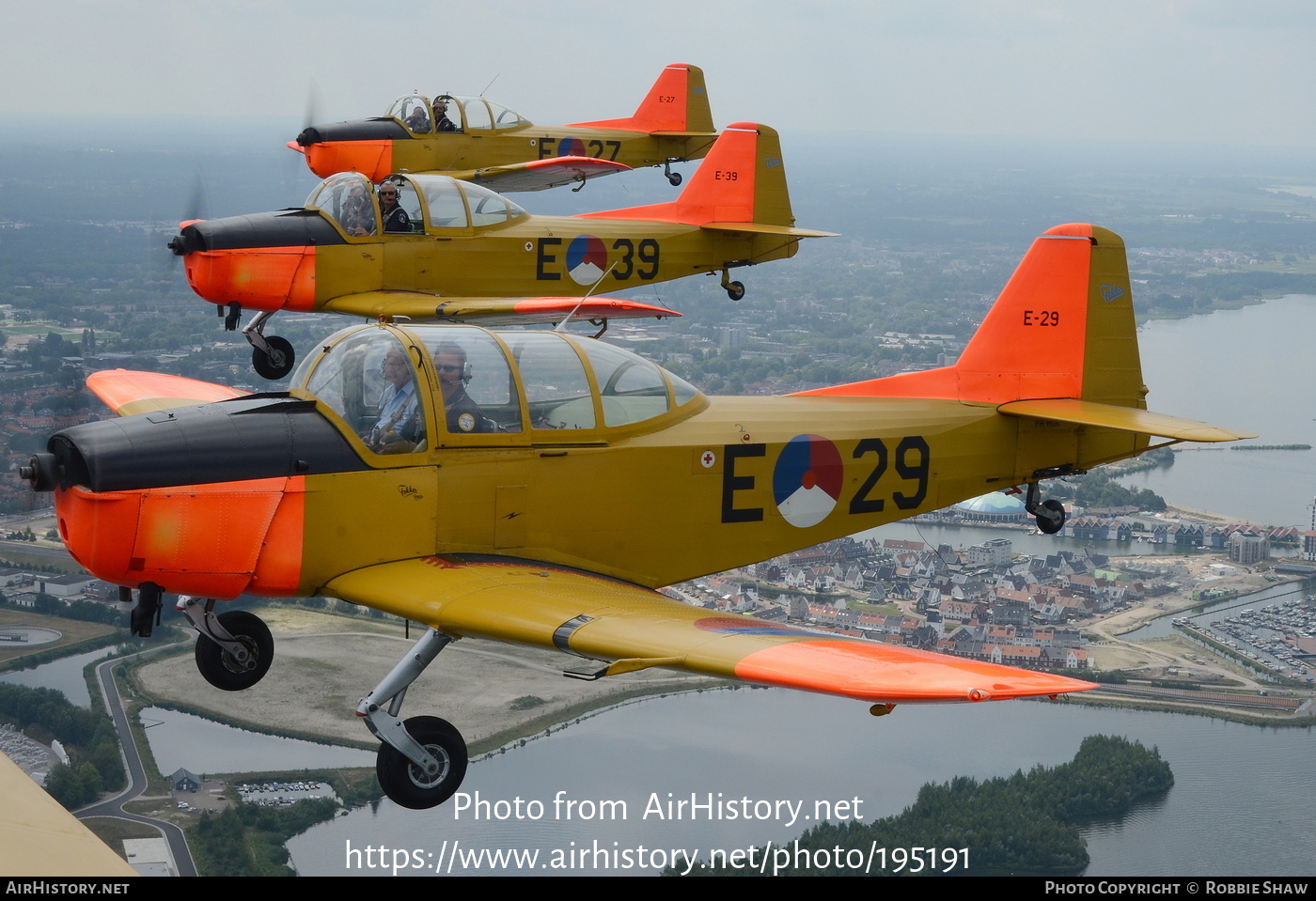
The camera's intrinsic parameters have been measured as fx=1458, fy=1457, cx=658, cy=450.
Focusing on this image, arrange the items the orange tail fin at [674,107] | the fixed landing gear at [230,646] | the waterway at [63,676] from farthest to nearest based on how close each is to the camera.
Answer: the waterway at [63,676], the orange tail fin at [674,107], the fixed landing gear at [230,646]

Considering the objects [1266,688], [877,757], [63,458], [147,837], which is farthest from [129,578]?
[1266,688]

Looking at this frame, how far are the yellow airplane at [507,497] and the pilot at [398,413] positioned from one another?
0.01m

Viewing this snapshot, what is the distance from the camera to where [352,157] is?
21.9 metres

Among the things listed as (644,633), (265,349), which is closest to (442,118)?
(265,349)

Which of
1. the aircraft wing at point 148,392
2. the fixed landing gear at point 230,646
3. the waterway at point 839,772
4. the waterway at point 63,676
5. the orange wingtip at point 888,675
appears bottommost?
the waterway at point 839,772

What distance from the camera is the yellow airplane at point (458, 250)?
15.9 metres

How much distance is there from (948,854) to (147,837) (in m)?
15.3

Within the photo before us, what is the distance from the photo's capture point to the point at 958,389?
38.5 feet

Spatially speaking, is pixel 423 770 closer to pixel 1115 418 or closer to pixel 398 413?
pixel 398 413

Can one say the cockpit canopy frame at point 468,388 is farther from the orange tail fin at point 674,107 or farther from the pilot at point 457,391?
the orange tail fin at point 674,107

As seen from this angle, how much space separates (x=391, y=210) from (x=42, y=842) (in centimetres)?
1240

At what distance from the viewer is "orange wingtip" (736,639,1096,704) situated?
243 inches

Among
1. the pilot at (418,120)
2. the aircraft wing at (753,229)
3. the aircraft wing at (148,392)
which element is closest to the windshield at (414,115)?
the pilot at (418,120)

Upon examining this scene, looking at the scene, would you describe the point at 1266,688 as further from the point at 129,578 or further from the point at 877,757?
the point at 129,578
